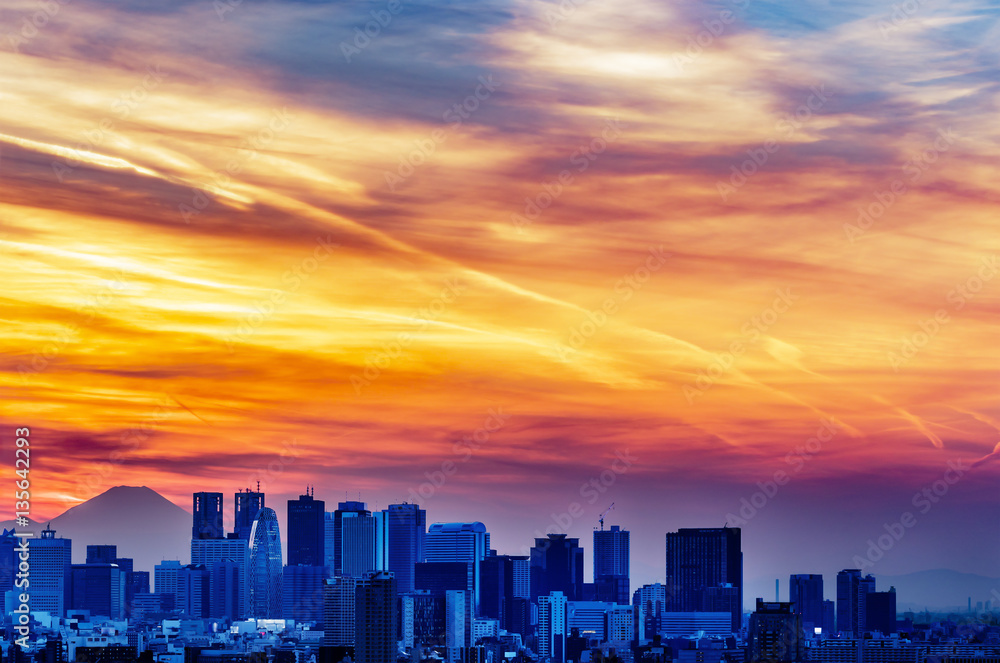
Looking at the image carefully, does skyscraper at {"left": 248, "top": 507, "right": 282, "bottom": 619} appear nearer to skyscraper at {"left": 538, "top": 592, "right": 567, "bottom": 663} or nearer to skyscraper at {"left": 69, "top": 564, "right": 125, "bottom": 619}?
skyscraper at {"left": 69, "top": 564, "right": 125, "bottom": 619}

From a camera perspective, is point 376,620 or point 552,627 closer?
point 376,620

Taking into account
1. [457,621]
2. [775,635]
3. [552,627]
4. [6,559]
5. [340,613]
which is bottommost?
[552,627]

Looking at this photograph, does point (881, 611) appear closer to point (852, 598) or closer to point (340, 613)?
point (852, 598)

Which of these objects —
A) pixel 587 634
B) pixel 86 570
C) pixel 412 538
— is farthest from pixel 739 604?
pixel 86 570

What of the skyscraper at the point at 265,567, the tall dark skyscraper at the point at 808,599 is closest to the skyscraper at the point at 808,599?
the tall dark skyscraper at the point at 808,599

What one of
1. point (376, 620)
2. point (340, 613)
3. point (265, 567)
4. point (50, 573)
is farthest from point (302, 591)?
point (376, 620)

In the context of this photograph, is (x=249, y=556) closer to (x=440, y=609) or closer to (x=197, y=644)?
(x=440, y=609)
